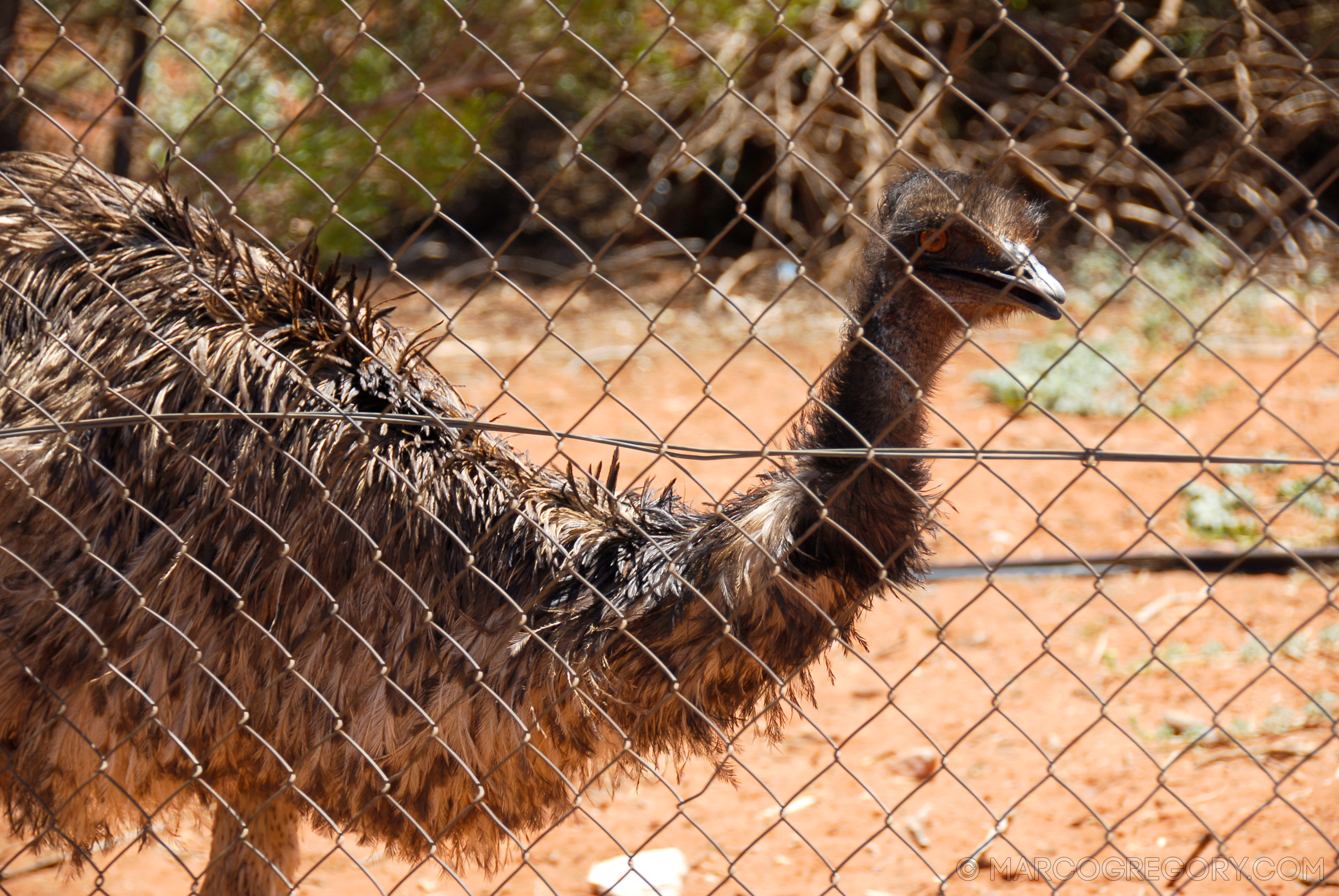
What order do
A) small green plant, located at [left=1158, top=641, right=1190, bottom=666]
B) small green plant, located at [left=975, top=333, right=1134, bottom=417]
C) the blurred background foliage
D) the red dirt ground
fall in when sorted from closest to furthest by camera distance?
the red dirt ground
small green plant, located at [left=1158, top=641, right=1190, bottom=666]
the blurred background foliage
small green plant, located at [left=975, top=333, right=1134, bottom=417]

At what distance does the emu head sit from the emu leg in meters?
1.67

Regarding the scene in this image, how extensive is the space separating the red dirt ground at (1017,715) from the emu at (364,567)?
160mm

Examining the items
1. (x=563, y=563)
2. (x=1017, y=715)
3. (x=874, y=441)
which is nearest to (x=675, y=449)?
(x=874, y=441)

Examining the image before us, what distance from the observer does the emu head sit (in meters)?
2.14

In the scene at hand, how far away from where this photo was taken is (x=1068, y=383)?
226 inches

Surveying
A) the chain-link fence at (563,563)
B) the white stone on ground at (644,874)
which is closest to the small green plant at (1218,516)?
the chain-link fence at (563,563)

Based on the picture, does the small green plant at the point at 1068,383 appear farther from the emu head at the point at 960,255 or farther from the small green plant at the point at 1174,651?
the emu head at the point at 960,255

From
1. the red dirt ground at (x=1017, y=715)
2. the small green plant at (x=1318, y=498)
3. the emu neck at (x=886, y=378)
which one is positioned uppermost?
the emu neck at (x=886, y=378)

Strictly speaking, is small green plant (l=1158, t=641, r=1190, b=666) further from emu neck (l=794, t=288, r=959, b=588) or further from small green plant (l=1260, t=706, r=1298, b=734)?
emu neck (l=794, t=288, r=959, b=588)

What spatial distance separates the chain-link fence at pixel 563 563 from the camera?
6.97ft

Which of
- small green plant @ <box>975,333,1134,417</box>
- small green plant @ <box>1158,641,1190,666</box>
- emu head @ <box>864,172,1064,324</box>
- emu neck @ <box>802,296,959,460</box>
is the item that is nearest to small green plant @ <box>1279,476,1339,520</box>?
small green plant @ <box>975,333,1134,417</box>

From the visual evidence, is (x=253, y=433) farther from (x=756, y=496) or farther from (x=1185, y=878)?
(x=1185, y=878)

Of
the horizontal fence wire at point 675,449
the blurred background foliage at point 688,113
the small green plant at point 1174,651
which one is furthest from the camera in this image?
the blurred background foliage at point 688,113

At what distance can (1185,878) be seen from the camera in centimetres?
284
